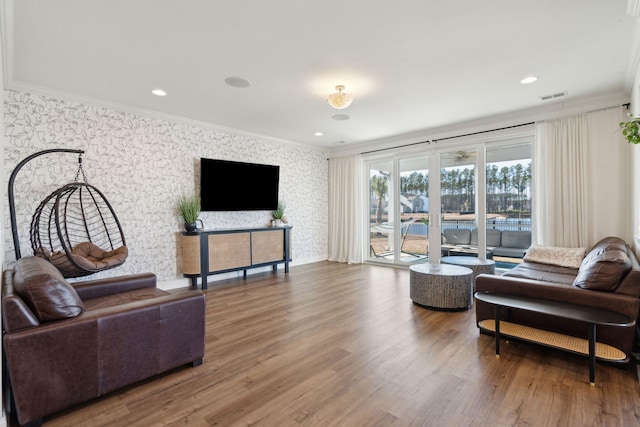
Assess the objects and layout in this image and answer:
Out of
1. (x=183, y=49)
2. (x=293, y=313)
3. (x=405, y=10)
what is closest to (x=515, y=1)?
(x=405, y=10)

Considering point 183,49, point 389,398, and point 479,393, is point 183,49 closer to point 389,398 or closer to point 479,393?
point 389,398

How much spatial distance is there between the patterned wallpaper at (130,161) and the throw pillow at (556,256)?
173 inches

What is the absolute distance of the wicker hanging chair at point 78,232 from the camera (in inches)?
128

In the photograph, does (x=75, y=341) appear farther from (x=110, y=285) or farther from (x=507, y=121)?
(x=507, y=121)

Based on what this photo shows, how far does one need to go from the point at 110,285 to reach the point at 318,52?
2.91 metres

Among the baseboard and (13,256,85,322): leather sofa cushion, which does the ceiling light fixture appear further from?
the baseboard

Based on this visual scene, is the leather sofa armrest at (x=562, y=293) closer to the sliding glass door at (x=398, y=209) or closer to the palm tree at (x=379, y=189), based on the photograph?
the sliding glass door at (x=398, y=209)

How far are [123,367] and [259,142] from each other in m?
4.58

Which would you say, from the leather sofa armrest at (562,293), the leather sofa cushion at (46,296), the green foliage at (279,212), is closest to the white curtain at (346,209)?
the green foliage at (279,212)

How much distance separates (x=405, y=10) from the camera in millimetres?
2232

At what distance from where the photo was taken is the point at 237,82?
3.46 metres

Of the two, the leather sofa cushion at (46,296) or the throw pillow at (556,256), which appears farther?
the throw pillow at (556,256)

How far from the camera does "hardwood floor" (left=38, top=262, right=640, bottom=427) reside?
5.76 feet

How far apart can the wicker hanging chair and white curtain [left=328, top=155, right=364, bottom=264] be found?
4.30 metres
